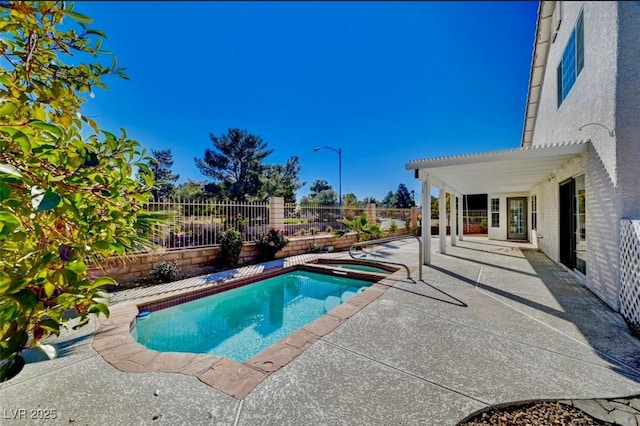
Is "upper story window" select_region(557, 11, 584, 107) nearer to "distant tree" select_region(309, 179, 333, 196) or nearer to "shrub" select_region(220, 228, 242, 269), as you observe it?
"shrub" select_region(220, 228, 242, 269)

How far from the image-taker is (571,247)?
736cm

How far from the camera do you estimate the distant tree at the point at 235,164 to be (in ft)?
98.8

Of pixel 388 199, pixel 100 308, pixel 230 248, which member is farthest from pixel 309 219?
pixel 388 199

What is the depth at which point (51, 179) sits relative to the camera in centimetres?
108

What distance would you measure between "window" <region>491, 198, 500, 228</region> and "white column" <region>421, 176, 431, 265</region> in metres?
9.99

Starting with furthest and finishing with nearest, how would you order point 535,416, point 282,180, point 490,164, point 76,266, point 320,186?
point 320,186 < point 282,180 < point 490,164 < point 535,416 < point 76,266

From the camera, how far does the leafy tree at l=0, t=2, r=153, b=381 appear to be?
0.91 metres

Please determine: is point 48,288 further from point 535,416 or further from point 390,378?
point 535,416

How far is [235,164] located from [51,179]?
31.9 meters

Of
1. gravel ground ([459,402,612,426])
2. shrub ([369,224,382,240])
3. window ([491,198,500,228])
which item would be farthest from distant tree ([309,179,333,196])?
gravel ground ([459,402,612,426])

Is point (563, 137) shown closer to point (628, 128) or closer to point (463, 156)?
point (463, 156)

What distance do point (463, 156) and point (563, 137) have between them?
3.34 m

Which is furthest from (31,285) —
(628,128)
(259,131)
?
(259,131)

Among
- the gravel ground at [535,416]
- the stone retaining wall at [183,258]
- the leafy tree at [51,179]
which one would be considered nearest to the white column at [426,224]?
the stone retaining wall at [183,258]
